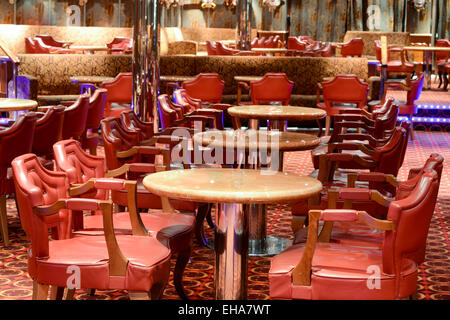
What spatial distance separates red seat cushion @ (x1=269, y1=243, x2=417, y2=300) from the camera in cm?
265


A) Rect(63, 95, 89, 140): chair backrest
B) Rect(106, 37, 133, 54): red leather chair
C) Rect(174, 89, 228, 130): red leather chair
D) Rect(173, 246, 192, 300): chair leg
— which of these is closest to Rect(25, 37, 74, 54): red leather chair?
Rect(106, 37, 133, 54): red leather chair

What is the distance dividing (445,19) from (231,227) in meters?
17.7

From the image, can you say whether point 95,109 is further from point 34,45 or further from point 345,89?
point 34,45

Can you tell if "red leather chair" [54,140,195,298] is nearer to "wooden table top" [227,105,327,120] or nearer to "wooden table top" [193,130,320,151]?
"wooden table top" [193,130,320,151]

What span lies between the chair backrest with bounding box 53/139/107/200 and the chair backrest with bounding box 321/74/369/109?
6098 millimetres

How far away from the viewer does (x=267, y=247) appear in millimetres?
4715

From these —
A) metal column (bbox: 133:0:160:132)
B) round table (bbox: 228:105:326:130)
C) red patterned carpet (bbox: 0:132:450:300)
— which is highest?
metal column (bbox: 133:0:160:132)

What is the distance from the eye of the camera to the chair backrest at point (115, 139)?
4.26 m

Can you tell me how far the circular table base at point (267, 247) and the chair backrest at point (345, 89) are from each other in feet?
15.6

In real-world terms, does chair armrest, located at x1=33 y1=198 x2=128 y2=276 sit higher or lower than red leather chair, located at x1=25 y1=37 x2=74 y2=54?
lower

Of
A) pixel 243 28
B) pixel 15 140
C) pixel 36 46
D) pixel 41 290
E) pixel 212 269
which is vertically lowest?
pixel 212 269

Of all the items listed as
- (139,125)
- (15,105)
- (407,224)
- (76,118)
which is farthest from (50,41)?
(407,224)

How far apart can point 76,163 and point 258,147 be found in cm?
105

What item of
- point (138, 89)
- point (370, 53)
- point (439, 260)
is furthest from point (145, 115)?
point (370, 53)
